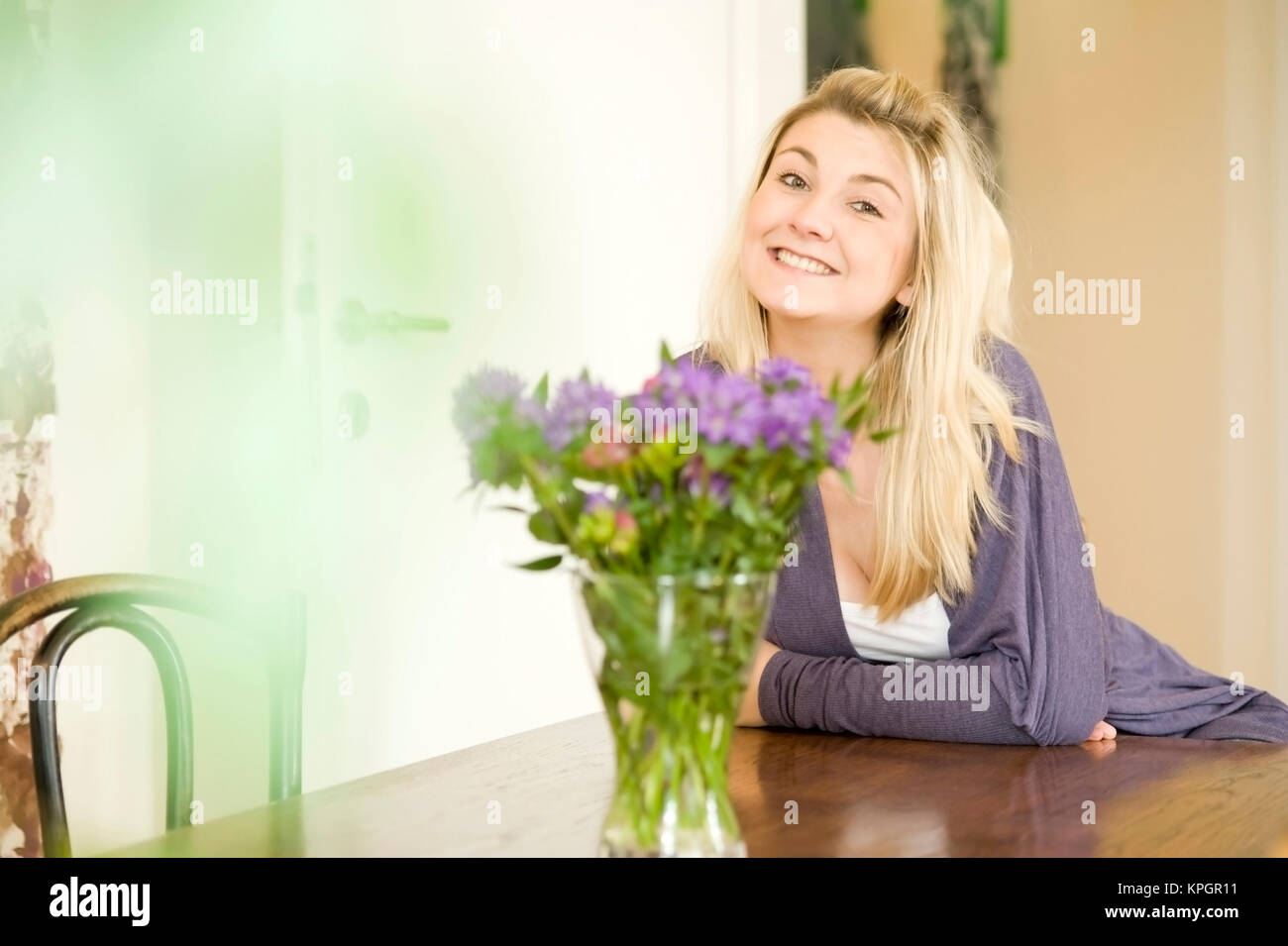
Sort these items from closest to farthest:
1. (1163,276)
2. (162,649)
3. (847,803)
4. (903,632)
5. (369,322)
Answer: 1. (847,803)
2. (162,649)
3. (903,632)
4. (369,322)
5. (1163,276)

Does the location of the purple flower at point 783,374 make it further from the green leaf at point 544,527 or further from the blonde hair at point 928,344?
the blonde hair at point 928,344

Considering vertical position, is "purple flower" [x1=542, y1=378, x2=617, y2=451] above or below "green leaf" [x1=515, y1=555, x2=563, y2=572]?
above

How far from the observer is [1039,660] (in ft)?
4.43

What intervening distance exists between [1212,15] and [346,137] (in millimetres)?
2067

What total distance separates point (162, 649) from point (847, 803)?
1.97ft

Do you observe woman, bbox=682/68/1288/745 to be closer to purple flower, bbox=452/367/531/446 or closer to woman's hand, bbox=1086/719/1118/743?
woman's hand, bbox=1086/719/1118/743

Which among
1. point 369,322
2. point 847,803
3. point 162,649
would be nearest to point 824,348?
point 847,803

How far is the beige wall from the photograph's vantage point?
127 inches

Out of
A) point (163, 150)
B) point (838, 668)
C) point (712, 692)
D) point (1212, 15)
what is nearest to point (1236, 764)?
point (838, 668)

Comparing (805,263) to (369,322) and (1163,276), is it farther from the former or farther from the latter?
(1163,276)

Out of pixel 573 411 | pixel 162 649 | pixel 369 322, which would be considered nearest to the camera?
pixel 573 411

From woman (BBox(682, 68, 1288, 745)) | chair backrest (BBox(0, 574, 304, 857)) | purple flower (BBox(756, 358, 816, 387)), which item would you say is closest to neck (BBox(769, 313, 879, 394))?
woman (BBox(682, 68, 1288, 745))

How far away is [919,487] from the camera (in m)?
1.43

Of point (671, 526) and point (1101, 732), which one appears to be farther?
point (1101, 732)
